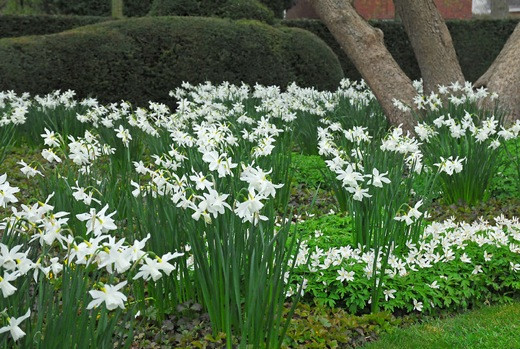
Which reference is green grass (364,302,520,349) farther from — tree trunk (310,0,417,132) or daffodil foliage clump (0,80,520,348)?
tree trunk (310,0,417,132)

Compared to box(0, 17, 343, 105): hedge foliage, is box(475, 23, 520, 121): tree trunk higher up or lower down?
higher up

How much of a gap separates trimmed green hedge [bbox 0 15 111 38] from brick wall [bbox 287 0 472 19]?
15.9 metres

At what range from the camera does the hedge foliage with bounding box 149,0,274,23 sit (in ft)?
40.2

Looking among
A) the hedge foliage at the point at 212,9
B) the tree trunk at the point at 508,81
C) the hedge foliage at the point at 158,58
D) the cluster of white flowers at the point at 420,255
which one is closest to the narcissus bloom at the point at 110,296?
the cluster of white flowers at the point at 420,255

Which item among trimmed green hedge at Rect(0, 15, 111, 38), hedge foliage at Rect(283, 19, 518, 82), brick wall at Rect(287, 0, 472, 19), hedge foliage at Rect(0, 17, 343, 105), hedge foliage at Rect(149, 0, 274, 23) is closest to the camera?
hedge foliage at Rect(0, 17, 343, 105)

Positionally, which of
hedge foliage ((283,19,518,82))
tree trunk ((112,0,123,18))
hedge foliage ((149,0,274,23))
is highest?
hedge foliage ((149,0,274,23))

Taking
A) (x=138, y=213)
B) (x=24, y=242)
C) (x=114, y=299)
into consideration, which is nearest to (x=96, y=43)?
(x=138, y=213)

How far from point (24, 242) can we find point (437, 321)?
6.70 feet

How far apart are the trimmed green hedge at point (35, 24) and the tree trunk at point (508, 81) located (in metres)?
9.56

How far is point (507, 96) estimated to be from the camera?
753 cm

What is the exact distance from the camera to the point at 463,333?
355 cm

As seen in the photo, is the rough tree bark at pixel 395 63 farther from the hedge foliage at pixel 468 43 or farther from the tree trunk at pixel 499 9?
the tree trunk at pixel 499 9

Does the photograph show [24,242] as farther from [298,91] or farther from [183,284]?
[298,91]

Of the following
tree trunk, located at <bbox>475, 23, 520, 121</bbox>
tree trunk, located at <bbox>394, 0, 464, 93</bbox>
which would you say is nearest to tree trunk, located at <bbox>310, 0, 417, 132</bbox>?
tree trunk, located at <bbox>394, 0, 464, 93</bbox>
